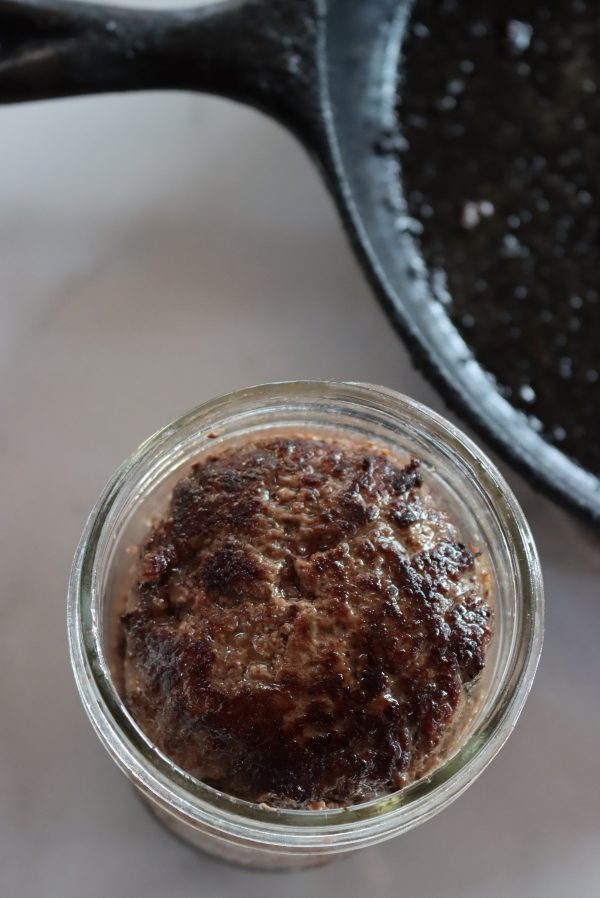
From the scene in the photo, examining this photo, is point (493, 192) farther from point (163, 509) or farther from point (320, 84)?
point (163, 509)

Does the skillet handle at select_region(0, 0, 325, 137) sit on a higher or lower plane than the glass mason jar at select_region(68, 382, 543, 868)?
higher

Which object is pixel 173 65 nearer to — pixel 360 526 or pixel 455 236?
pixel 455 236

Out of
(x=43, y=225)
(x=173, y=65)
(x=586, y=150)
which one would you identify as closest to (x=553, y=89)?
(x=586, y=150)

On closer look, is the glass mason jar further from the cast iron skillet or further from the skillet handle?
the skillet handle

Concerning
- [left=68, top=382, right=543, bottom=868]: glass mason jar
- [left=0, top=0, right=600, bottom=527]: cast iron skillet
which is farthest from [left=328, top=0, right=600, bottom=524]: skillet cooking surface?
[left=68, top=382, right=543, bottom=868]: glass mason jar

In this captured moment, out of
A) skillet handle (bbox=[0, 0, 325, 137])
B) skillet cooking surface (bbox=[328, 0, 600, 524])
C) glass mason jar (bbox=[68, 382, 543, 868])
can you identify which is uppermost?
skillet handle (bbox=[0, 0, 325, 137])

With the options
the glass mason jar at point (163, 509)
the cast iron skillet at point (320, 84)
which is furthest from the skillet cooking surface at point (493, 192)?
the glass mason jar at point (163, 509)

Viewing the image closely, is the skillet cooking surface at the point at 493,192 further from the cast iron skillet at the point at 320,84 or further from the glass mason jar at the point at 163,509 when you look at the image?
the glass mason jar at the point at 163,509

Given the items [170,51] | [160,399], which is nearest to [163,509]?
[160,399]
